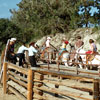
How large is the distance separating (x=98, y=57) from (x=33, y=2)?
70.2 ft

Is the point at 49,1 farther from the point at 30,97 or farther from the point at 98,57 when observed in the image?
the point at 30,97

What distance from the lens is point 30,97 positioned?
696cm

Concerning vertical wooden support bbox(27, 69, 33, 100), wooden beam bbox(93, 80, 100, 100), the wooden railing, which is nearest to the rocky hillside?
the wooden railing

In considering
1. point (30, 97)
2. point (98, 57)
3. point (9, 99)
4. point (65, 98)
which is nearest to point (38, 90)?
point (30, 97)

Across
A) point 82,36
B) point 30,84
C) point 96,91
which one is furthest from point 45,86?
point 82,36

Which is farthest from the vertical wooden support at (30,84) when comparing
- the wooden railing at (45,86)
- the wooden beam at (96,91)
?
the wooden beam at (96,91)

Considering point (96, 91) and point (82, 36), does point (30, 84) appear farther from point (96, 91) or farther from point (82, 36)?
point (82, 36)

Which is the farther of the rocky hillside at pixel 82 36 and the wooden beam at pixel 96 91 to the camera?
the rocky hillside at pixel 82 36

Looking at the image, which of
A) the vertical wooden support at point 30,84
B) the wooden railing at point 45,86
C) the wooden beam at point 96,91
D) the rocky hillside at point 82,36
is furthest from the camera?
the rocky hillside at point 82,36

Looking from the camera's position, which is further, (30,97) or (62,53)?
(62,53)

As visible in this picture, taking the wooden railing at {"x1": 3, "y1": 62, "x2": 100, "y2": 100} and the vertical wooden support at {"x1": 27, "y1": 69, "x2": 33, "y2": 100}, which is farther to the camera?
the vertical wooden support at {"x1": 27, "y1": 69, "x2": 33, "y2": 100}

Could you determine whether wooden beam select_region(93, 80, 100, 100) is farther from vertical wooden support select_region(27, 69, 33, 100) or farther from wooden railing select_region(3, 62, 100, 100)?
vertical wooden support select_region(27, 69, 33, 100)

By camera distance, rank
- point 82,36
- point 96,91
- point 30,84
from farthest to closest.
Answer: point 82,36, point 30,84, point 96,91

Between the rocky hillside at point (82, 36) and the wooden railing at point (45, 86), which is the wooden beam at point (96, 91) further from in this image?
the rocky hillside at point (82, 36)
